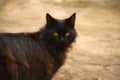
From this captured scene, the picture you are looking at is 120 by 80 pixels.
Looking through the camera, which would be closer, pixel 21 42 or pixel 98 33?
pixel 21 42

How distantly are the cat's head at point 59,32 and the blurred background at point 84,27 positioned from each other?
0.71 metres

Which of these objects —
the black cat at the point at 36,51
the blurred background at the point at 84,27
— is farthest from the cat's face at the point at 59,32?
the blurred background at the point at 84,27

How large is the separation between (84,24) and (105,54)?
1592 mm

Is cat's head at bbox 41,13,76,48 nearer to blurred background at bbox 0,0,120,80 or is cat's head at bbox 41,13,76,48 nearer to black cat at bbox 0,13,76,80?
black cat at bbox 0,13,76,80

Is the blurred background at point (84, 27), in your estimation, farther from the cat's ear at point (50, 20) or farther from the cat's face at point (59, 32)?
the cat's ear at point (50, 20)

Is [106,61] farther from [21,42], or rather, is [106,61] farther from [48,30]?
[21,42]

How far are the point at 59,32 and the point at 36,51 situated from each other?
1.43ft

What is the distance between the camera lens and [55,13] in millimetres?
7125

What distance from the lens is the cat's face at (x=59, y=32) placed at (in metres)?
3.59

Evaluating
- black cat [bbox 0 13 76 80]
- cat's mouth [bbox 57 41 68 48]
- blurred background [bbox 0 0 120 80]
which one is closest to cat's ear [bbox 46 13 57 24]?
black cat [bbox 0 13 76 80]

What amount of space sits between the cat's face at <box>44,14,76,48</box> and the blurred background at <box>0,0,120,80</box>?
2.35 ft

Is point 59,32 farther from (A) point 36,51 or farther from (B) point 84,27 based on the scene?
(B) point 84,27

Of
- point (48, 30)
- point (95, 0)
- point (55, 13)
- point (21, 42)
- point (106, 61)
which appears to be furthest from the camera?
point (95, 0)

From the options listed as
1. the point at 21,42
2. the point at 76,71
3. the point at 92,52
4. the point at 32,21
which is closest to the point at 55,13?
the point at 32,21
